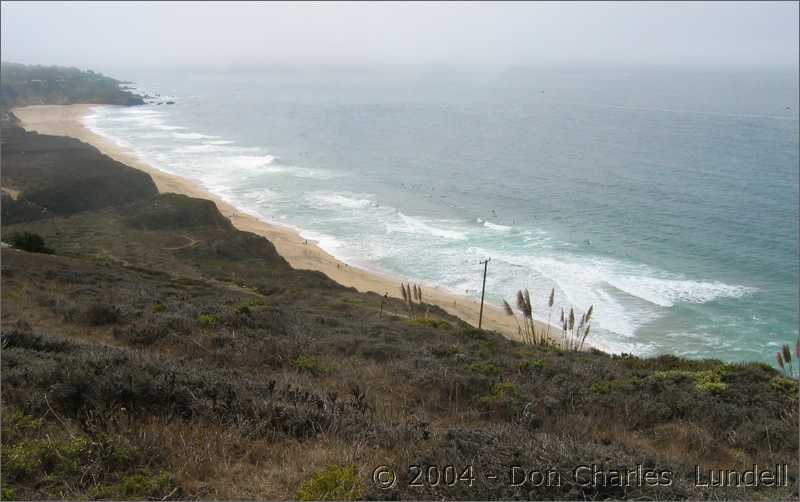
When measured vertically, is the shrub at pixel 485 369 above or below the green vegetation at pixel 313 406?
below

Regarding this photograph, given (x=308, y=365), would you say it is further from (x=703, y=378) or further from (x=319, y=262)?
(x=319, y=262)

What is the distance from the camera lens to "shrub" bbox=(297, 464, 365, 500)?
443cm

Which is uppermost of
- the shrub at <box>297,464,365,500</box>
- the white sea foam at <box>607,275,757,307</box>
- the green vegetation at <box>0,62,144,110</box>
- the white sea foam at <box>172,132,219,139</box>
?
the green vegetation at <box>0,62,144,110</box>

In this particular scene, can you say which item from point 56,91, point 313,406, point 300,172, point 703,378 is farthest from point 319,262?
point 56,91

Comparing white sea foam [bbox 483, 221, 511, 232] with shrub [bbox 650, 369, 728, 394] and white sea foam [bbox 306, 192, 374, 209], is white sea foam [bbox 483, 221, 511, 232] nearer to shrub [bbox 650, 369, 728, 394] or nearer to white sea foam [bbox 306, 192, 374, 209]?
white sea foam [bbox 306, 192, 374, 209]

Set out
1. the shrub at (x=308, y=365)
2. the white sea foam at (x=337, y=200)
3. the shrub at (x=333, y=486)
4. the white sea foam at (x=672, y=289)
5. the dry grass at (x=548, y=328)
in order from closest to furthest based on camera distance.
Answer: the shrub at (x=333, y=486) < the shrub at (x=308, y=365) < the dry grass at (x=548, y=328) < the white sea foam at (x=672, y=289) < the white sea foam at (x=337, y=200)

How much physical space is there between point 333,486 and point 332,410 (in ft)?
5.52

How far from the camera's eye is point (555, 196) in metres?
52.8

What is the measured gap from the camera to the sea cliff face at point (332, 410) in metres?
4.68

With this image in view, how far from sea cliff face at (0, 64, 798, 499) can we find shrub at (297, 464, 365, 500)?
2 centimetres

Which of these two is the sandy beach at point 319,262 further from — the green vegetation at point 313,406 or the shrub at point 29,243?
the shrub at point 29,243

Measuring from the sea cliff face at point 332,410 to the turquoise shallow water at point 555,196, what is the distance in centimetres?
1706

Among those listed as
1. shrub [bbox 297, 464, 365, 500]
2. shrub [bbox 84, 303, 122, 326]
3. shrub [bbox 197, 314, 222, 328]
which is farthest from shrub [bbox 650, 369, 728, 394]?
shrub [bbox 84, 303, 122, 326]

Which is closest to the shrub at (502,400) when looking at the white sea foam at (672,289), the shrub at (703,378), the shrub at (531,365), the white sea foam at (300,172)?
the shrub at (531,365)
